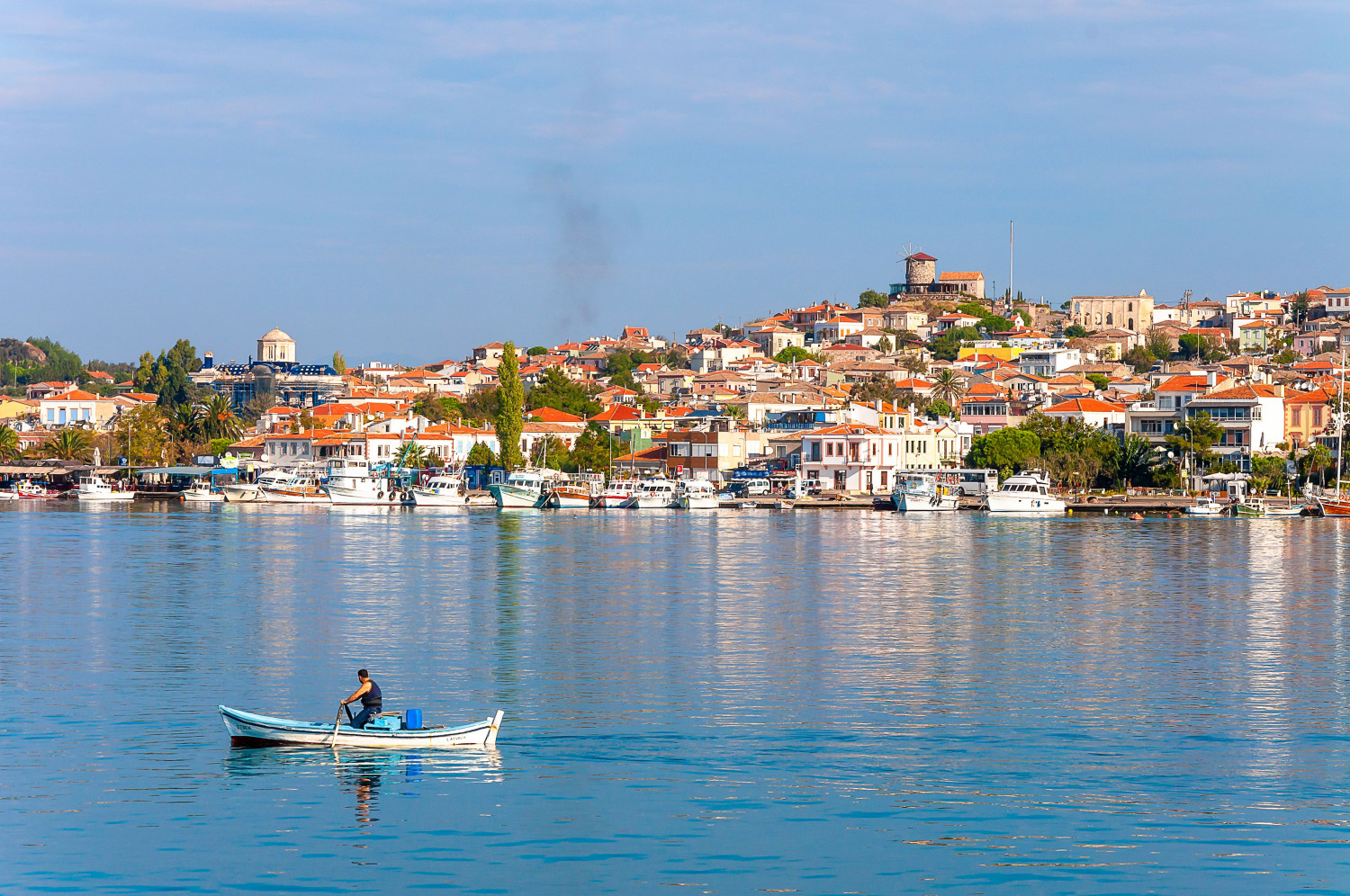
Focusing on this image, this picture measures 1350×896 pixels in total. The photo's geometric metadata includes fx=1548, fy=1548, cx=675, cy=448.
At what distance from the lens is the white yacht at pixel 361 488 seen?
104 meters

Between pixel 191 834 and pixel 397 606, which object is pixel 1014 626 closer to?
pixel 397 606

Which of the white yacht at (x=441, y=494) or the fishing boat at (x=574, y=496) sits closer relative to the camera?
the fishing boat at (x=574, y=496)

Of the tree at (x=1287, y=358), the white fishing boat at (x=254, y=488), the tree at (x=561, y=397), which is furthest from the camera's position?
the tree at (x=1287, y=358)

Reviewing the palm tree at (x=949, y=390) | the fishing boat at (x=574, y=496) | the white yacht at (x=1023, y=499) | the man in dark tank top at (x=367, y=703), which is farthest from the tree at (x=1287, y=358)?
the man in dark tank top at (x=367, y=703)

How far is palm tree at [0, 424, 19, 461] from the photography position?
4897 inches

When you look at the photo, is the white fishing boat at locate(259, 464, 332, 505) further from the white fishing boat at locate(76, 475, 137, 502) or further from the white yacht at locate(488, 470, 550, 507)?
the white yacht at locate(488, 470, 550, 507)

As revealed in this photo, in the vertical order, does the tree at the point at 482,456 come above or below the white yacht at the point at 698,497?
above

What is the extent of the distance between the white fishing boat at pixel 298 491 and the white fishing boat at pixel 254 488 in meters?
0.18

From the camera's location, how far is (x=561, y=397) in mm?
138625

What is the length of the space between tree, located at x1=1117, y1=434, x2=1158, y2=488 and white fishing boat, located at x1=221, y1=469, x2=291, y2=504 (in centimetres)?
5750

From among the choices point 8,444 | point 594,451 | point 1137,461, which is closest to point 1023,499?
point 1137,461

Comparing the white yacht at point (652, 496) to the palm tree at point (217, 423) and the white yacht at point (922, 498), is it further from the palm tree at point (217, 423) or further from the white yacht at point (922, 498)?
the palm tree at point (217, 423)

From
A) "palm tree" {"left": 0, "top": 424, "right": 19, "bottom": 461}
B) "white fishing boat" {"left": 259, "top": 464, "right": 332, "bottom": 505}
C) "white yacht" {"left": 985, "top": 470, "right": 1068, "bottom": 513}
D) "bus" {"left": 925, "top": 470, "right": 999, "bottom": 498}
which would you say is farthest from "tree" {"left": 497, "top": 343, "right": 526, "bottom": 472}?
"palm tree" {"left": 0, "top": 424, "right": 19, "bottom": 461}

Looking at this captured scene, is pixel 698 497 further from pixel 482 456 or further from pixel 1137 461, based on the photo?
pixel 1137 461
